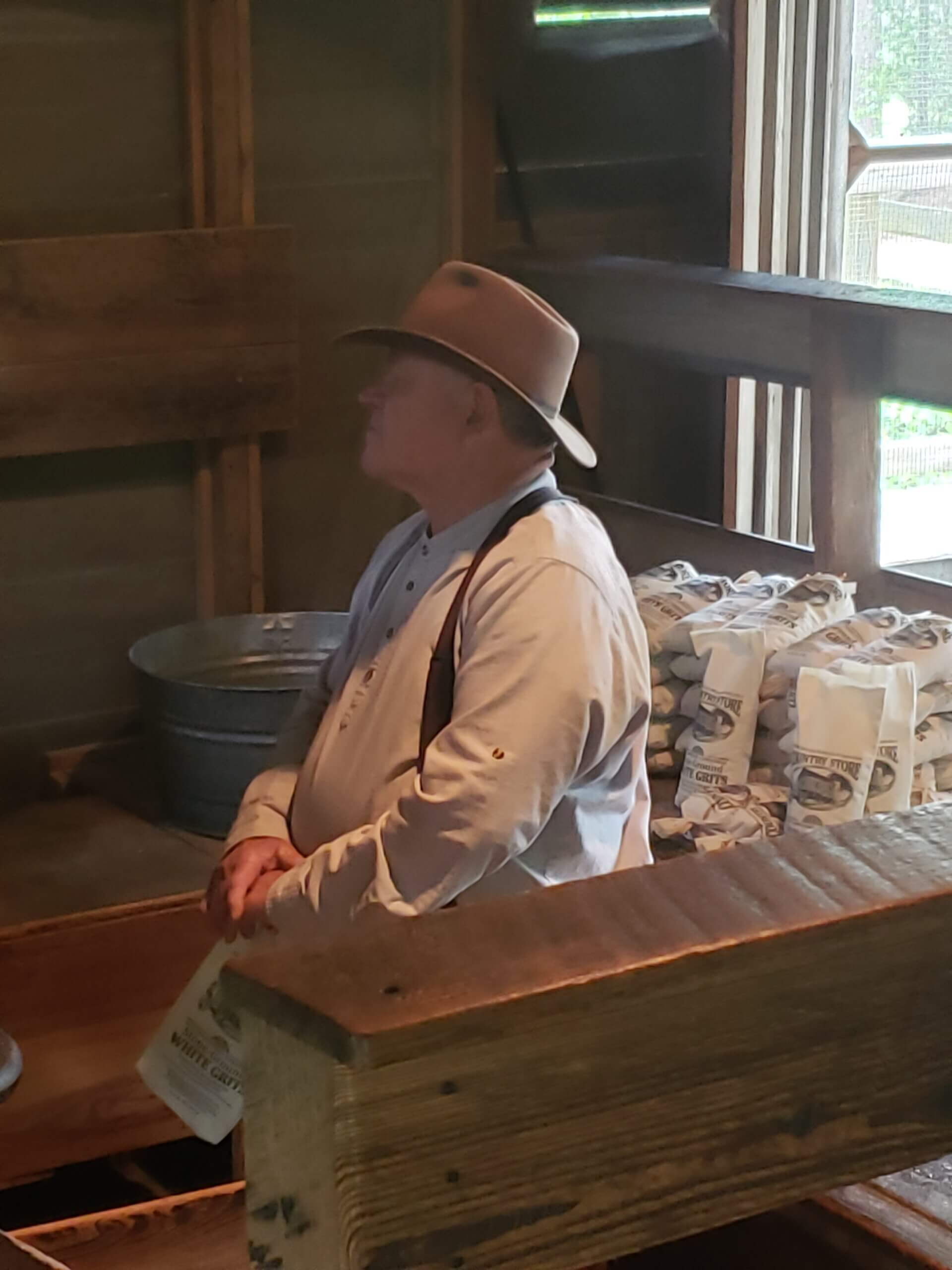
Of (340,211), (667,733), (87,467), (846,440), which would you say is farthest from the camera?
(340,211)

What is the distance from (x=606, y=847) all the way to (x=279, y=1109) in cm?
112

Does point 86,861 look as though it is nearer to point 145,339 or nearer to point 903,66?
point 145,339

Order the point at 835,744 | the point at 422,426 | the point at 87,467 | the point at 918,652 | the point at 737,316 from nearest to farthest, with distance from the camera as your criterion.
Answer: the point at 422,426 < the point at 835,744 < the point at 918,652 < the point at 737,316 < the point at 87,467

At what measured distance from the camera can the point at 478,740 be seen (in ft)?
5.15

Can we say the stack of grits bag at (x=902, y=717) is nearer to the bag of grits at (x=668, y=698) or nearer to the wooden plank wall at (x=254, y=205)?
the bag of grits at (x=668, y=698)

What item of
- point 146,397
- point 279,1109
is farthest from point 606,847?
point 146,397

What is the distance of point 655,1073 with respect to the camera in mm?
722

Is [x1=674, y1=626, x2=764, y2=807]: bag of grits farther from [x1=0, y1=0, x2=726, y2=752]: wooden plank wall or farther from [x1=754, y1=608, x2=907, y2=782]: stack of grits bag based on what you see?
[x1=0, y1=0, x2=726, y2=752]: wooden plank wall

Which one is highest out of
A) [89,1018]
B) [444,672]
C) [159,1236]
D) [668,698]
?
[444,672]

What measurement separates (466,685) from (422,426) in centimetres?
33

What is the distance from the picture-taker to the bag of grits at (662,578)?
3160 millimetres

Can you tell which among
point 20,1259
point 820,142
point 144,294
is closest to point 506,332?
point 20,1259

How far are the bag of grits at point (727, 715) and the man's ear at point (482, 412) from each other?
110 centimetres

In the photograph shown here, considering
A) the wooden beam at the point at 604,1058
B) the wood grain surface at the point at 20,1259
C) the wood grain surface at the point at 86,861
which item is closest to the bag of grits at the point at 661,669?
the wood grain surface at the point at 86,861
